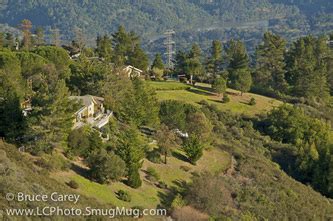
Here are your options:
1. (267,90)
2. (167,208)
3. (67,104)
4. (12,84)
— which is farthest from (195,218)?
(267,90)

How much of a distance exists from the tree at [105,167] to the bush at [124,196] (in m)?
1.30

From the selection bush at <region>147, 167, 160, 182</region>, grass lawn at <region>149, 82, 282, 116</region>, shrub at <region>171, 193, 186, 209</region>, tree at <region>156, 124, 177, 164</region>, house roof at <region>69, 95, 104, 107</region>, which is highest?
house roof at <region>69, 95, 104, 107</region>

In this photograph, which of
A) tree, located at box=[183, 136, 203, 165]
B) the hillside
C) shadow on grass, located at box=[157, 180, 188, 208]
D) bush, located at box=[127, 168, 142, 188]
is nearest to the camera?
the hillside

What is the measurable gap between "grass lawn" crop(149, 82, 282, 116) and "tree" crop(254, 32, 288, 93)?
401 inches

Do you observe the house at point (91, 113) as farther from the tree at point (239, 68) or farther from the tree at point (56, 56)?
the tree at point (239, 68)

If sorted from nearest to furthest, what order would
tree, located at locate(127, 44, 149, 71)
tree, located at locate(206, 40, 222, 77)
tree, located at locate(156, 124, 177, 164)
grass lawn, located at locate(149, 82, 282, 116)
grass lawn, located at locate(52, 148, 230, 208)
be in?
grass lawn, located at locate(52, 148, 230, 208)
tree, located at locate(156, 124, 177, 164)
grass lawn, located at locate(149, 82, 282, 116)
tree, located at locate(127, 44, 149, 71)
tree, located at locate(206, 40, 222, 77)

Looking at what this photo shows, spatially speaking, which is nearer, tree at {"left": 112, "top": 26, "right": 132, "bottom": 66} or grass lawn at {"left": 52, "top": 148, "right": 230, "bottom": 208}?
grass lawn at {"left": 52, "top": 148, "right": 230, "bottom": 208}

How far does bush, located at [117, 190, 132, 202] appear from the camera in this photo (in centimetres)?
3934

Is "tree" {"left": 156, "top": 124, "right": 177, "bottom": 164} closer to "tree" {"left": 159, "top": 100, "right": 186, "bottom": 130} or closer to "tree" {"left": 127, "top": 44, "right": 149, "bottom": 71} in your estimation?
"tree" {"left": 159, "top": 100, "right": 186, "bottom": 130}

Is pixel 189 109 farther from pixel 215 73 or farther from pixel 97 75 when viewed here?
pixel 215 73

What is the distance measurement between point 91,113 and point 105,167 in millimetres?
13914

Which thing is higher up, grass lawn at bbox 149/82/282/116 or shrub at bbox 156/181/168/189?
shrub at bbox 156/181/168/189

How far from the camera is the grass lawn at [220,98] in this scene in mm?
73312

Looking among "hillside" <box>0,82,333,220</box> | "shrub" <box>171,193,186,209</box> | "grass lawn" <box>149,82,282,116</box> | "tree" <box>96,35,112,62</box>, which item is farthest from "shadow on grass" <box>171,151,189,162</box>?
"tree" <box>96,35,112,62</box>
